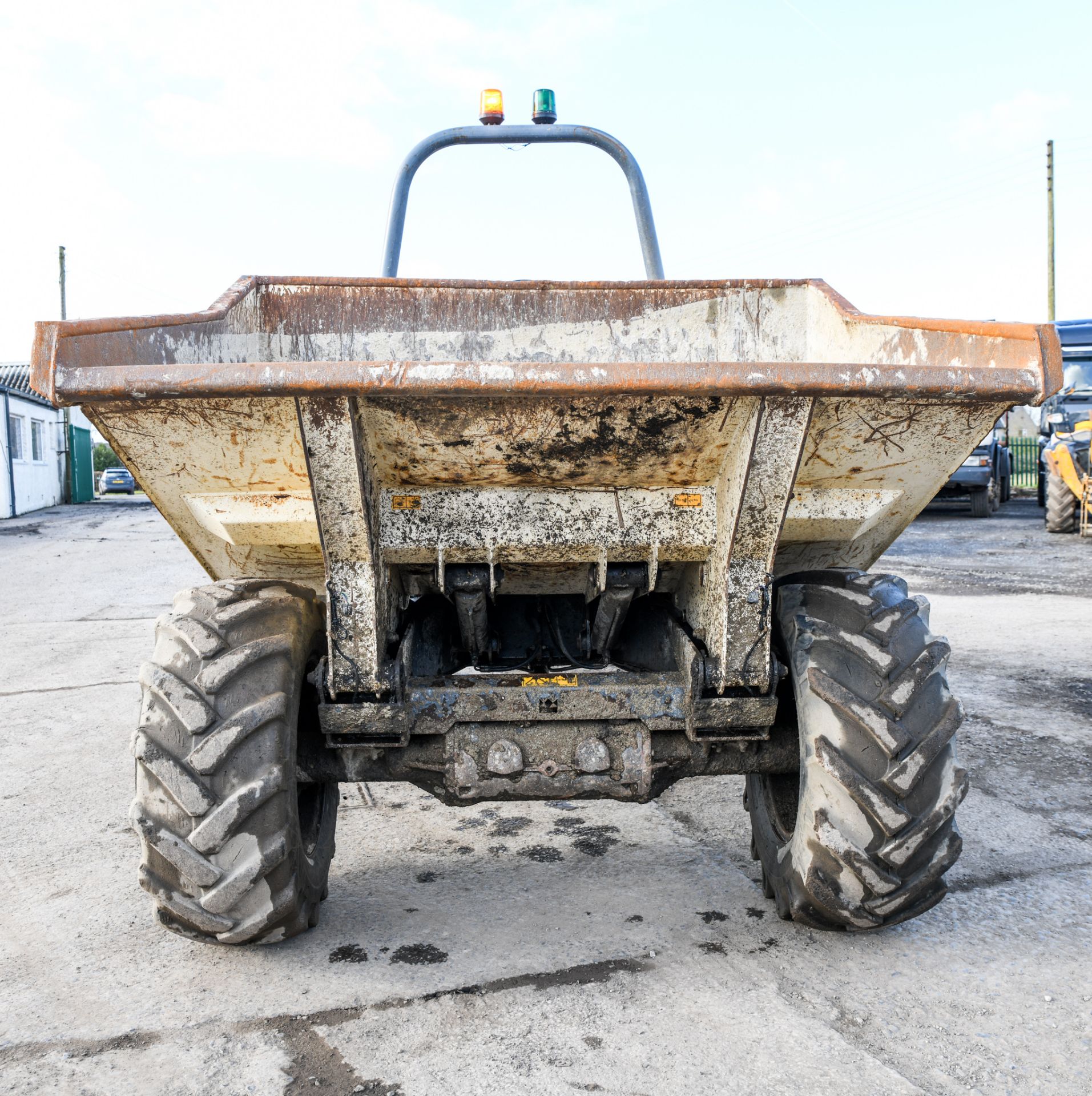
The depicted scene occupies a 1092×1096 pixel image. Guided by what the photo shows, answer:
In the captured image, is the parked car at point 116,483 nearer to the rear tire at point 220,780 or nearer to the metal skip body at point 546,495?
the metal skip body at point 546,495

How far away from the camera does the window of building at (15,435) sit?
2272 cm

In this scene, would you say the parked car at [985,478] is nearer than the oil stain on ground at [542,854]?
No

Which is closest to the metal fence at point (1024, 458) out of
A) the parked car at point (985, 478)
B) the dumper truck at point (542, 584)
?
the parked car at point (985, 478)

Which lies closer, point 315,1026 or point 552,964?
point 315,1026

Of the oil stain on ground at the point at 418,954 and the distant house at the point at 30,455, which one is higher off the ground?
the distant house at the point at 30,455

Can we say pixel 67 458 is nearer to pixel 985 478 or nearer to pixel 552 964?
pixel 985 478

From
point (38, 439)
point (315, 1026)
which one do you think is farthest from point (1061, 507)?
point (38, 439)

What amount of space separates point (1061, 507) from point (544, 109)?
36.5 feet

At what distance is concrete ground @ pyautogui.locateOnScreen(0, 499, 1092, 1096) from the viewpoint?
207 cm

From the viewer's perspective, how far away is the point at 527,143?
→ 14.9ft

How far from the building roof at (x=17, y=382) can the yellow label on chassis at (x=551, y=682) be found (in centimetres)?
1546

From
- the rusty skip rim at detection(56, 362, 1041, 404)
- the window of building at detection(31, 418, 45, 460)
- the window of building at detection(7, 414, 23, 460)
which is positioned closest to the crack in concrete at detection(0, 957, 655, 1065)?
the rusty skip rim at detection(56, 362, 1041, 404)

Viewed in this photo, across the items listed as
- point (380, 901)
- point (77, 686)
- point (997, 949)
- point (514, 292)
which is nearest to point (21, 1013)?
point (380, 901)

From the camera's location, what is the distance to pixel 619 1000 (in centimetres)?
231
